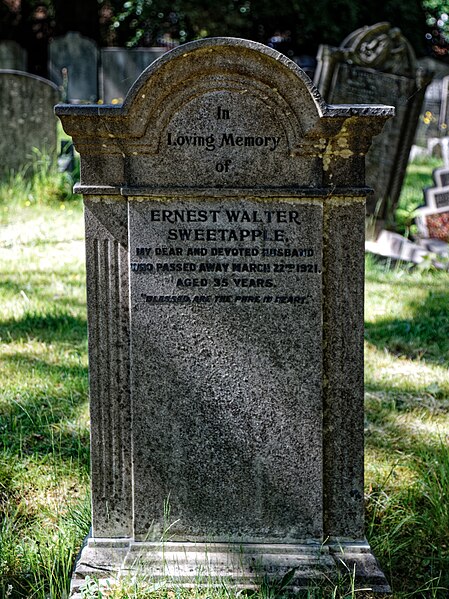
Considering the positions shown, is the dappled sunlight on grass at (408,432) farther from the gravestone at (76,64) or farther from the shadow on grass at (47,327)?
the gravestone at (76,64)

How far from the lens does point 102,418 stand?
2.55 m

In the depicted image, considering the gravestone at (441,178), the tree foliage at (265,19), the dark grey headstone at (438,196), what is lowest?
the dark grey headstone at (438,196)

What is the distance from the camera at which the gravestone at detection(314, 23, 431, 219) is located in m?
7.54

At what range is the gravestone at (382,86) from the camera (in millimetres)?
7539

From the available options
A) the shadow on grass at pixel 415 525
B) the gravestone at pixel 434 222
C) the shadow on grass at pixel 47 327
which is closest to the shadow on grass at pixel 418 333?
the shadow on grass at pixel 415 525

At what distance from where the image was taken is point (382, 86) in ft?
25.0

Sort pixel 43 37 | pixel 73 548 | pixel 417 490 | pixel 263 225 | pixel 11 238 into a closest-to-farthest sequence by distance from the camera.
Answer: pixel 263 225 < pixel 73 548 < pixel 417 490 < pixel 11 238 < pixel 43 37

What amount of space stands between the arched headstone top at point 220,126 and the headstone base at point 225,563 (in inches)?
45.9

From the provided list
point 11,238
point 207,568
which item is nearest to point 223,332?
point 207,568

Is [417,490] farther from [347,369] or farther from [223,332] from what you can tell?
[223,332]

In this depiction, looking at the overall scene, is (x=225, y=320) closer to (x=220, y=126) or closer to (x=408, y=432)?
(x=220, y=126)

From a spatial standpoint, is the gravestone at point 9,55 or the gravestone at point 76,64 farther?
the gravestone at point 9,55

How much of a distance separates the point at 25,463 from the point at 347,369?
1520 millimetres

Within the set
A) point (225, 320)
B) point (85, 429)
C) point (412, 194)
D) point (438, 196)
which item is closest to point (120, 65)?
point (412, 194)
